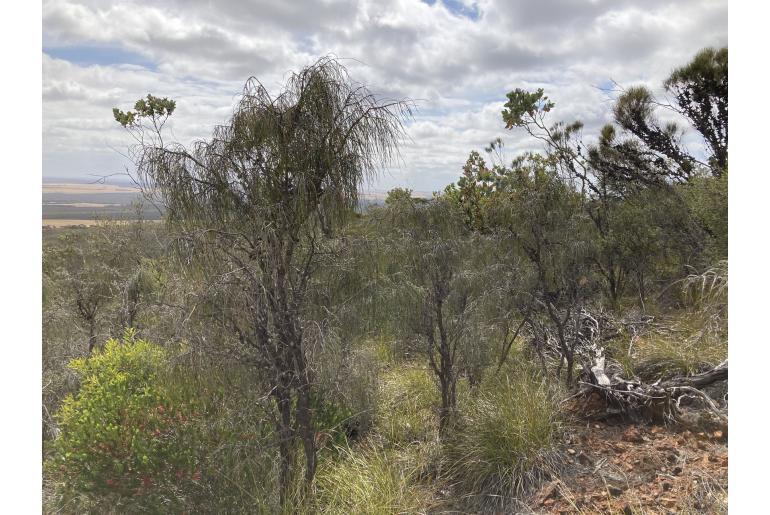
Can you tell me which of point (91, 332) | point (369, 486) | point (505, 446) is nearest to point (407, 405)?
point (505, 446)

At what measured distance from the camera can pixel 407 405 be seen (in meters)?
6.11

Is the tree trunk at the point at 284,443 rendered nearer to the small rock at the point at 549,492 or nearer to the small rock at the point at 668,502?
the small rock at the point at 549,492

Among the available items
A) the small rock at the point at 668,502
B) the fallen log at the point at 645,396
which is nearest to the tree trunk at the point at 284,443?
the small rock at the point at 668,502

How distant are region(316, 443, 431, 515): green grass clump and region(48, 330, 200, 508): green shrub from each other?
979 mm

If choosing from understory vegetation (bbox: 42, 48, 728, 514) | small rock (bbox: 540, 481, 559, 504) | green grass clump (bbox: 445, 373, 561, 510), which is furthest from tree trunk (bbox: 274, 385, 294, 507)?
small rock (bbox: 540, 481, 559, 504)

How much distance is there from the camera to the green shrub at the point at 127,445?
Result: 395cm

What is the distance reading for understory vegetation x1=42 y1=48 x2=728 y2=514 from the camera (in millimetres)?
3332

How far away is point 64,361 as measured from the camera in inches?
255

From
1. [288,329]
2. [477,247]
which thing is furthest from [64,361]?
[477,247]

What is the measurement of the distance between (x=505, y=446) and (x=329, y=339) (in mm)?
1864

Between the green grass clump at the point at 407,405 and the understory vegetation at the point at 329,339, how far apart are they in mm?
30

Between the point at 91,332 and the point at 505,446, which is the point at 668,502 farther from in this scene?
the point at 91,332
